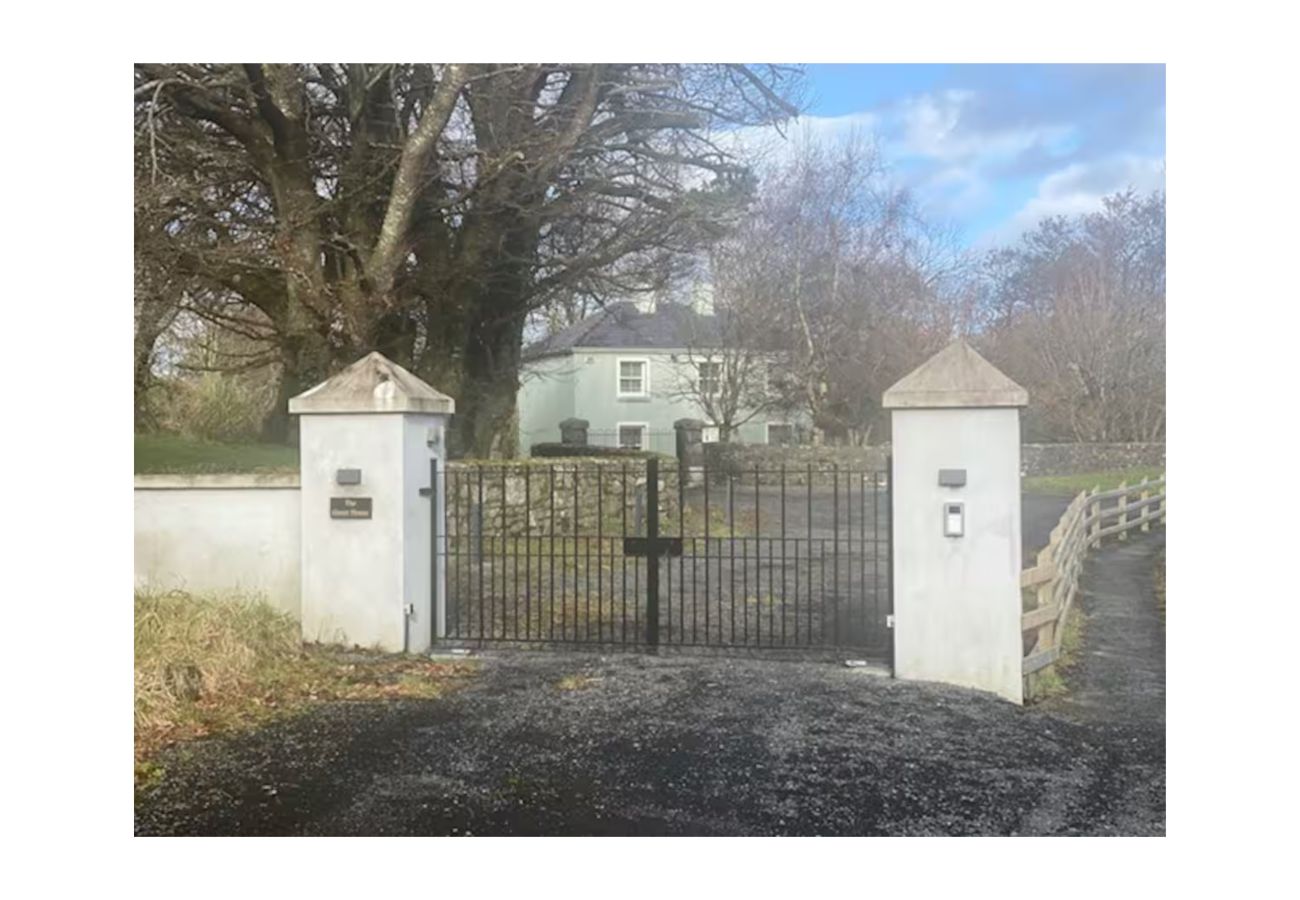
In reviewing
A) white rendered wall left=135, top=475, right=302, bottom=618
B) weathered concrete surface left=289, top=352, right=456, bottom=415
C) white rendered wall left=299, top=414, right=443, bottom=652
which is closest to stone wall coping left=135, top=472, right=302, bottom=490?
white rendered wall left=135, top=475, right=302, bottom=618

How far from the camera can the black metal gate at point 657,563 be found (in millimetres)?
3562

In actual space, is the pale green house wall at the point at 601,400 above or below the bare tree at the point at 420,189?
below

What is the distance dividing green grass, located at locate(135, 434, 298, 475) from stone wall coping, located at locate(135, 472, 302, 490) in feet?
0.11

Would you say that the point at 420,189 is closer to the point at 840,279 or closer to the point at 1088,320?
the point at 840,279

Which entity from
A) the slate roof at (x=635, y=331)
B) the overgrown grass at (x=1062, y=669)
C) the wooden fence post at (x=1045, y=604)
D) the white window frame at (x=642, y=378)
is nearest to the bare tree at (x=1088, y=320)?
the wooden fence post at (x=1045, y=604)

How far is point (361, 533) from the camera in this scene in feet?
11.1

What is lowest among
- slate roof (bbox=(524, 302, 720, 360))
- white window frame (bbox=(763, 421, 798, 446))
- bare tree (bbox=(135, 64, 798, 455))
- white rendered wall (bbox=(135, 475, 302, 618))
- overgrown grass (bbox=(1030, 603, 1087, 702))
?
overgrown grass (bbox=(1030, 603, 1087, 702))

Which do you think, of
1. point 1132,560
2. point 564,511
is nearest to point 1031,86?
point 1132,560

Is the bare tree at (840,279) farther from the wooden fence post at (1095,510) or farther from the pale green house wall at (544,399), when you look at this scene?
the pale green house wall at (544,399)

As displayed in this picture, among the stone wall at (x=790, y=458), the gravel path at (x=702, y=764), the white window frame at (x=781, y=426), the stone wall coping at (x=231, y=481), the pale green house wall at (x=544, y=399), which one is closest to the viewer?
the gravel path at (x=702, y=764)

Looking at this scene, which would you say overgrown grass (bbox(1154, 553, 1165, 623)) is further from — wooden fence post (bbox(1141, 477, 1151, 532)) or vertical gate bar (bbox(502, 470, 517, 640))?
vertical gate bar (bbox(502, 470, 517, 640))

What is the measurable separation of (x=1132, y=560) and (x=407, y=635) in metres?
2.94

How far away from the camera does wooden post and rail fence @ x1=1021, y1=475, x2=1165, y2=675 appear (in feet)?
10.5

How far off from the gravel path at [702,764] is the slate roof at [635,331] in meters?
2.83
